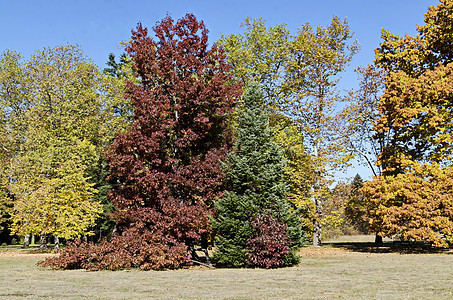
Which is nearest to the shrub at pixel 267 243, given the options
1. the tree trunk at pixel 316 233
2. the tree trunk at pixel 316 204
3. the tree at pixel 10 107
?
the tree trunk at pixel 316 204

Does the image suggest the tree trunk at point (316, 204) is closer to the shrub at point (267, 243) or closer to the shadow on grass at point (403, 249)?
the shadow on grass at point (403, 249)

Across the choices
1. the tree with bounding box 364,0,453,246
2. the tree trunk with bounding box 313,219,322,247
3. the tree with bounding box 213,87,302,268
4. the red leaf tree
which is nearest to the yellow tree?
the red leaf tree

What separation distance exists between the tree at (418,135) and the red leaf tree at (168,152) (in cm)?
939

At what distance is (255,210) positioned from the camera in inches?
587

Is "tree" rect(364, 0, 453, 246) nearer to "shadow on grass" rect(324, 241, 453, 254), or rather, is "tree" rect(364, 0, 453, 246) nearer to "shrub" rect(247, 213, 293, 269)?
"shadow on grass" rect(324, 241, 453, 254)

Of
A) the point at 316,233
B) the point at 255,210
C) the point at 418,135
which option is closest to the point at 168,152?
the point at 255,210

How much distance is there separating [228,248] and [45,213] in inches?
593

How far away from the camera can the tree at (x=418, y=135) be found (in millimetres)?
19359

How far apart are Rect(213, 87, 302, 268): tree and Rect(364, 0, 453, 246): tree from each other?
7.25 metres

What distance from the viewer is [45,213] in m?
24.8

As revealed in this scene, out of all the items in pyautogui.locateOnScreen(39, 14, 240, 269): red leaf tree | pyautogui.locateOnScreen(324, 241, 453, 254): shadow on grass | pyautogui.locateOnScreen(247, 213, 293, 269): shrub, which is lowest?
pyautogui.locateOnScreen(324, 241, 453, 254): shadow on grass

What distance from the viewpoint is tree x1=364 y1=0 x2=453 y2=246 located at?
19.4 meters

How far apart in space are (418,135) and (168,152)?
13.7 m

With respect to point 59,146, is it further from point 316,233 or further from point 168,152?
point 316,233
